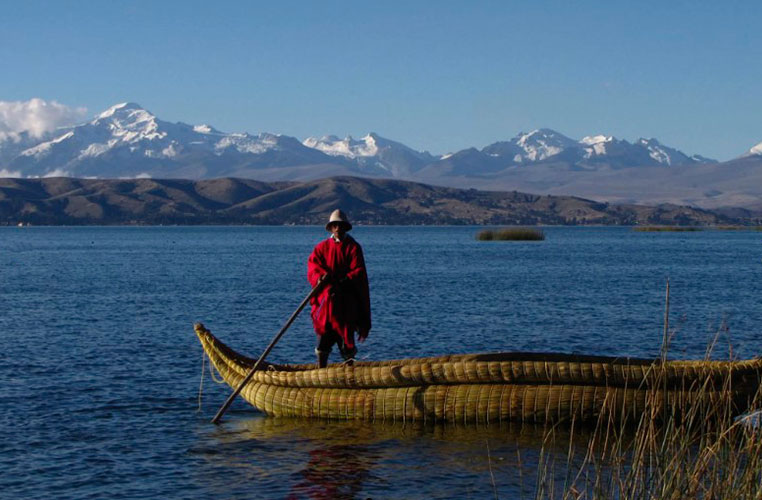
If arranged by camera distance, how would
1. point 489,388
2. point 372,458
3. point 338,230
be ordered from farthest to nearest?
point 338,230, point 489,388, point 372,458

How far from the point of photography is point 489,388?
543 inches

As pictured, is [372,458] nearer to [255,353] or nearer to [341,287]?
[341,287]

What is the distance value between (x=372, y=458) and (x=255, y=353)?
1104 cm

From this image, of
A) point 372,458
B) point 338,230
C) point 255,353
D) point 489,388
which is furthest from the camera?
point 255,353

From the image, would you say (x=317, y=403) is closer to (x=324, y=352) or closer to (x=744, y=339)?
(x=324, y=352)

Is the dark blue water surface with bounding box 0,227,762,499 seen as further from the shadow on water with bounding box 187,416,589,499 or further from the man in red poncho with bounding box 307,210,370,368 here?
the man in red poncho with bounding box 307,210,370,368

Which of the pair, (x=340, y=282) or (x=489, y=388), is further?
(x=340, y=282)

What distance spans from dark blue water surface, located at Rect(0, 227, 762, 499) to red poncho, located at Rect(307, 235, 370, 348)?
4.75 feet

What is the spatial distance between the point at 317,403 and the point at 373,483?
3160mm

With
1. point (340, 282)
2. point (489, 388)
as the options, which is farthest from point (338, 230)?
point (489, 388)

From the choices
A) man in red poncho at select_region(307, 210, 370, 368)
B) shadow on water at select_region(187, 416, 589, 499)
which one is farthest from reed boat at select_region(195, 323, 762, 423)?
man in red poncho at select_region(307, 210, 370, 368)

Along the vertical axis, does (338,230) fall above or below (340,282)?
above

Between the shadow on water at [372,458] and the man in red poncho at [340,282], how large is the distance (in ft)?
4.66

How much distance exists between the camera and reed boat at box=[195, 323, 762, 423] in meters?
12.9
